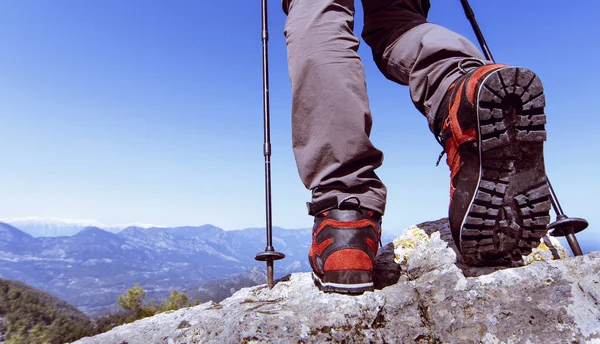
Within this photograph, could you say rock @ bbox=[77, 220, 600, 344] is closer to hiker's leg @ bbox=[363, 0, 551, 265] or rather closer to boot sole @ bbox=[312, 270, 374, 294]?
boot sole @ bbox=[312, 270, 374, 294]

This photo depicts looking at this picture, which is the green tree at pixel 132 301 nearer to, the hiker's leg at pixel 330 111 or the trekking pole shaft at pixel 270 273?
the trekking pole shaft at pixel 270 273

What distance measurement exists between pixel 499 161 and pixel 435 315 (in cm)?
72

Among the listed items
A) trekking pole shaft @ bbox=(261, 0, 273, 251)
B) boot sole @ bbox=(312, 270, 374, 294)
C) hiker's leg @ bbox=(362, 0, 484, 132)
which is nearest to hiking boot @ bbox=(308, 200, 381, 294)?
boot sole @ bbox=(312, 270, 374, 294)

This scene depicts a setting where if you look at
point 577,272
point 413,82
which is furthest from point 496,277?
point 413,82

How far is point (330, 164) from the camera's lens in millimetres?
1707

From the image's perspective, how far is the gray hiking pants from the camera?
170 cm

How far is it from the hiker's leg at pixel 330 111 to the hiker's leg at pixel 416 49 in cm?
42

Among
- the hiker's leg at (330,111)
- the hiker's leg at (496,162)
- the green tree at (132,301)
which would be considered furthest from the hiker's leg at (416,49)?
the green tree at (132,301)

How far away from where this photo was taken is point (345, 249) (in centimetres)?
155

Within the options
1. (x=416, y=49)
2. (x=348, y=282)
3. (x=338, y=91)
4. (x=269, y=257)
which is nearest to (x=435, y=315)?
(x=348, y=282)

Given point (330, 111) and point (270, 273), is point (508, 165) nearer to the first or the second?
point (330, 111)

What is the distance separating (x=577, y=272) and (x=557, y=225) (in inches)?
16.2

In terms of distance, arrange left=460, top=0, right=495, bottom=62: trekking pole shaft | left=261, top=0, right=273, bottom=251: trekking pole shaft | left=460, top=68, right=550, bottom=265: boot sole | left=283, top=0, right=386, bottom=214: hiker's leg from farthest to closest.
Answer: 1. left=460, top=0, right=495, bottom=62: trekking pole shaft
2. left=261, top=0, right=273, bottom=251: trekking pole shaft
3. left=283, top=0, right=386, bottom=214: hiker's leg
4. left=460, top=68, right=550, bottom=265: boot sole

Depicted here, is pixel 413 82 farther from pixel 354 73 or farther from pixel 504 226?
pixel 504 226
